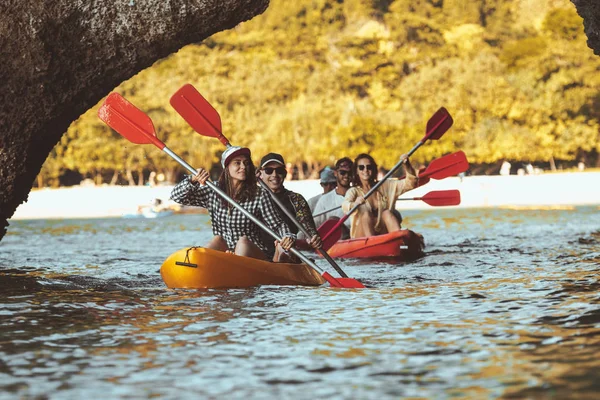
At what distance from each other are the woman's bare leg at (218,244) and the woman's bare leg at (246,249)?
0.21 metres

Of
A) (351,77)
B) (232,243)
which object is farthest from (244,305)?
(351,77)

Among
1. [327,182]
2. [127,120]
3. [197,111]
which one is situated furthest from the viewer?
[327,182]

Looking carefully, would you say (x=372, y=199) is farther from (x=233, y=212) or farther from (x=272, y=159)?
(x=233, y=212)

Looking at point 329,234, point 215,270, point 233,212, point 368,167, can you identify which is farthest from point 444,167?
point 215,270

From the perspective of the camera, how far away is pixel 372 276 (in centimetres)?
878

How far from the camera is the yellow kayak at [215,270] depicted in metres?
7.11

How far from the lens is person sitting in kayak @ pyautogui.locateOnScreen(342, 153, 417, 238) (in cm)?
1037

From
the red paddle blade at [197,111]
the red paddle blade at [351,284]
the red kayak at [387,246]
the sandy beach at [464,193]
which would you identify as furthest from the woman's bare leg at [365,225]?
the sandy beach at [464,193]

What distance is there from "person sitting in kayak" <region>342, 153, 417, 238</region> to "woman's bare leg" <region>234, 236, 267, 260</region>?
8.98 ft

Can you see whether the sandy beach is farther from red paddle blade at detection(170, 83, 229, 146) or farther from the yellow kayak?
the yellow kayak

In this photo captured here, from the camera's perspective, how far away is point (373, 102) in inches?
1889

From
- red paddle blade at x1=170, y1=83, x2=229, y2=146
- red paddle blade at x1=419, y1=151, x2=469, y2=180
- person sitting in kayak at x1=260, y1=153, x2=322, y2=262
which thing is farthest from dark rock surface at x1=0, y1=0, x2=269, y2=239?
red paddle blade at x1=419, y1=151, x2=469, y2=180

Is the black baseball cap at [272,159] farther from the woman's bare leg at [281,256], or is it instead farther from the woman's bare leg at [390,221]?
the woman's bare leg at [390,221]

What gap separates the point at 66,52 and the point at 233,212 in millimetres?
1852
